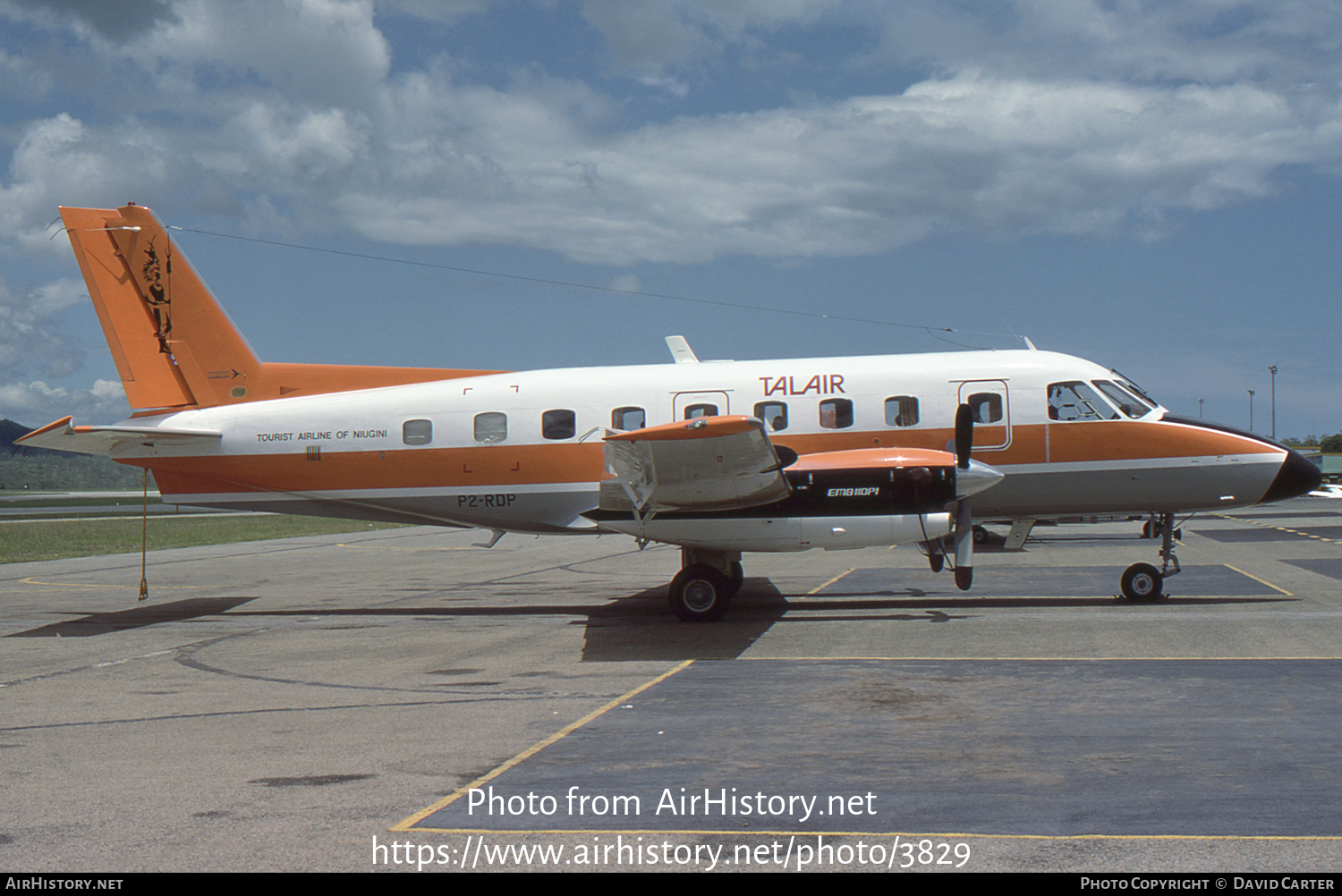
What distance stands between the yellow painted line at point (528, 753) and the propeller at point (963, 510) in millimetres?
5061

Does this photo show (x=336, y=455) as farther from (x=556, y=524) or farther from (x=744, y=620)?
(x=744, y=620)

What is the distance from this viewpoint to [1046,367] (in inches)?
635

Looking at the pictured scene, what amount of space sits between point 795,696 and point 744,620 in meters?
5.66

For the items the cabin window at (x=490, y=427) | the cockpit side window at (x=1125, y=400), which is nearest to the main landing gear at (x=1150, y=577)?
the cockpit side window at (x=1125, y=400)

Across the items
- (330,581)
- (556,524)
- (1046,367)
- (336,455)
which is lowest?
(330,581)

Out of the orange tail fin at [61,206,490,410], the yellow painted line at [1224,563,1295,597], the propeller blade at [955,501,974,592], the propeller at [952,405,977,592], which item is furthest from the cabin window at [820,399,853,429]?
the yellow painted line at [1224,563,1295,597]

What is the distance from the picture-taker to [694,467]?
13461mm

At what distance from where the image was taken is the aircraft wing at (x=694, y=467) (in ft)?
39.5

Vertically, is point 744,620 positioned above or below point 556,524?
below

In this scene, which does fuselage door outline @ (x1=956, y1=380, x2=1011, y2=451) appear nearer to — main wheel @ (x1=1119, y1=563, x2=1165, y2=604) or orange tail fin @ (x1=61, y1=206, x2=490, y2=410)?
main wheel @ (x1=1119, y1=563, x2=1165, y2=604)

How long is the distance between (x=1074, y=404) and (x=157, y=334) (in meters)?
15.2

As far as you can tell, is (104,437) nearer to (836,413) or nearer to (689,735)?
(836,413)
